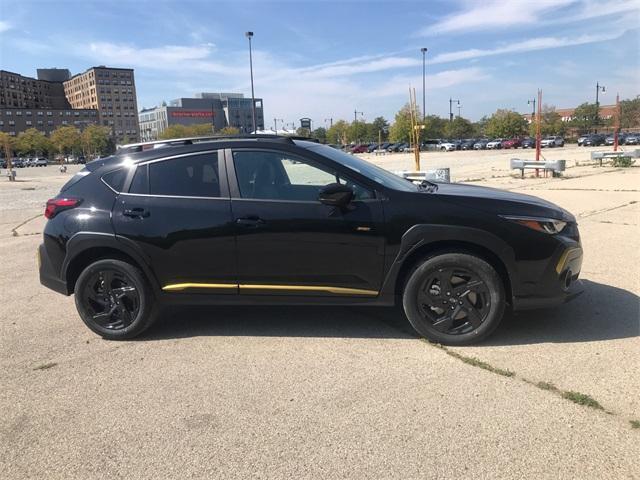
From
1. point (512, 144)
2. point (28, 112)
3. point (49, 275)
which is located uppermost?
point (28, 112)

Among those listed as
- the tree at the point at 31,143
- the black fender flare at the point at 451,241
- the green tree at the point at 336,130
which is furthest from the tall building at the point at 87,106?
the black fender flare at the point at 451,241

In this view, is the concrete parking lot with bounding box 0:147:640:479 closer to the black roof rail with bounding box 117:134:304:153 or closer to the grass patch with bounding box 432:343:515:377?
the grass patch with bounding box 432:343:515:377

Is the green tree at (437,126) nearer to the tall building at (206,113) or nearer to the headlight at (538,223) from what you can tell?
the tall building at (206,113)

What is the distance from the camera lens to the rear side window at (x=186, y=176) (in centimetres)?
443

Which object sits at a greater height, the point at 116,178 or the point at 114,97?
the point at 114,97

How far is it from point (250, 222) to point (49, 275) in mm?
2000

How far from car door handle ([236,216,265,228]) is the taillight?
1.53 meters

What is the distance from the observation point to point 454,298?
410 centimetres

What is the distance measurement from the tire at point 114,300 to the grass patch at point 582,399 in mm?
3288

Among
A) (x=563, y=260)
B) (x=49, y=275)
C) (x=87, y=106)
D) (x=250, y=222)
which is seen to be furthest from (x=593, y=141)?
(x=87, y=106)

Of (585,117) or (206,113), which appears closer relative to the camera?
(585,117)

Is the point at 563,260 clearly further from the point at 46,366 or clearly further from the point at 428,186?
the point at 46,366

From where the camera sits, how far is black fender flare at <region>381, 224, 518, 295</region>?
399 centimetres

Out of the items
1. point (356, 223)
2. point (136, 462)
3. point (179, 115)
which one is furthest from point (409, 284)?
point (179, 115)
